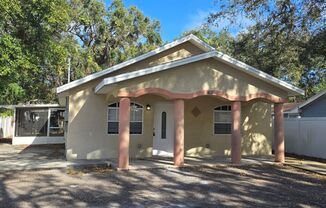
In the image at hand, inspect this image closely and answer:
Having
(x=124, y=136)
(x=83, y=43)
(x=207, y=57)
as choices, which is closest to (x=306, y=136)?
(x=207, y=57)

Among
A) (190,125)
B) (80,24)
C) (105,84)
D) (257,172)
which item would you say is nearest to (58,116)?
(80,24)

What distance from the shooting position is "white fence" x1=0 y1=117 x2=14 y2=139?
28.9 meters

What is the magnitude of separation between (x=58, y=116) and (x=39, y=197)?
17.0 meters

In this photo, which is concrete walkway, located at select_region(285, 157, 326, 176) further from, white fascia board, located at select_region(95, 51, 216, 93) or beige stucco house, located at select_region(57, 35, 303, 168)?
white fascia board, located at select_region(95, 51, 216, 93)

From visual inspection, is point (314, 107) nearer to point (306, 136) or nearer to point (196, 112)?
point (306, 136)

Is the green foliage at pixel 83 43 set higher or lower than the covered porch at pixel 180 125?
higher

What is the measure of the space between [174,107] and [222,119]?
13.5 ft

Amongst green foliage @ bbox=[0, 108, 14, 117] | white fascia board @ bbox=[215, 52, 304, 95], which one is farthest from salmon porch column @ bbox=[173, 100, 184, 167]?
green foliage @ bbox=[0, 108, 14, 117]

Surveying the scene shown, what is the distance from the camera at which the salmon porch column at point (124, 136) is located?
38.0ft

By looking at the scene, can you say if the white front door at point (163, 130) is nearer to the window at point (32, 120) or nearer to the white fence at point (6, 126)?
the window at point (32, 120)

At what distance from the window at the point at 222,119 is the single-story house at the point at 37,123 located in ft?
38.9

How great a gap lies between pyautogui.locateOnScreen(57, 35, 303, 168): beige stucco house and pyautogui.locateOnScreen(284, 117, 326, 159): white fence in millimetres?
1470

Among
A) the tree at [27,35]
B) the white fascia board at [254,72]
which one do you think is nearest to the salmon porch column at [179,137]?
the white fascia board at [254,72]

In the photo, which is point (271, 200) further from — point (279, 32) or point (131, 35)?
point (131, 35)
